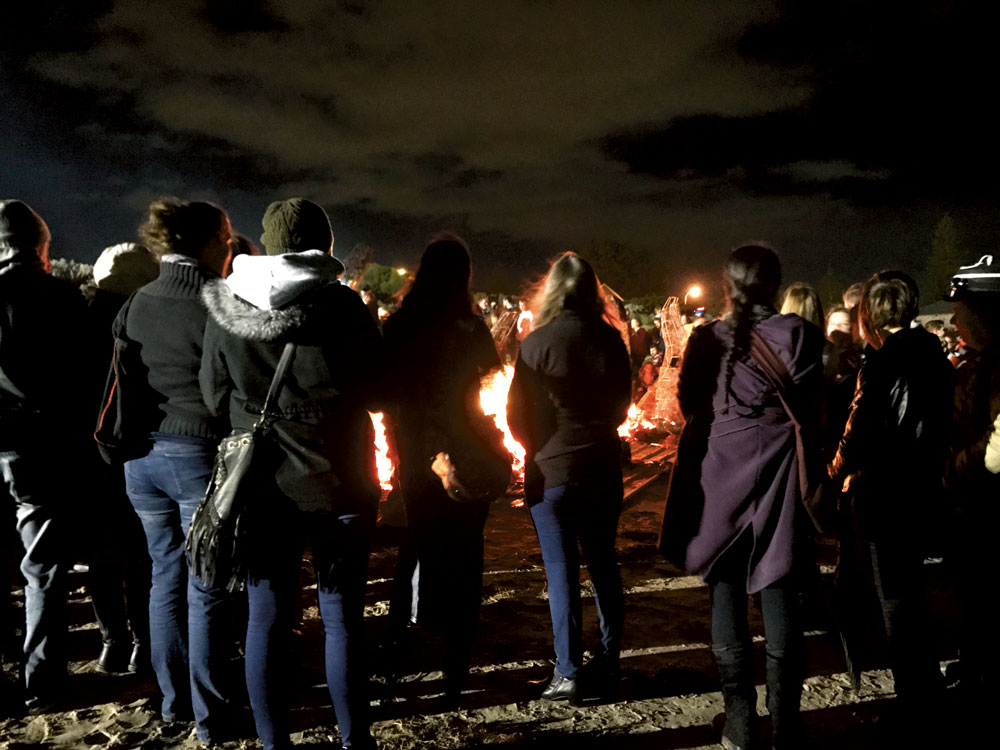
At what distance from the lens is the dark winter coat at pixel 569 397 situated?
346 cm

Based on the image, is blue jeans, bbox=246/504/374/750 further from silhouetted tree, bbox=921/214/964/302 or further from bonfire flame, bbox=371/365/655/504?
silhouetted tree, bbox=921/214/964/302

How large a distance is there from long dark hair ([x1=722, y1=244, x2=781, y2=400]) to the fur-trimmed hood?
178cm

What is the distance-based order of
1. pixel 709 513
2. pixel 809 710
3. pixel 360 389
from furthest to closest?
pixel 809 710
pixel 709 513
pixel 360 389

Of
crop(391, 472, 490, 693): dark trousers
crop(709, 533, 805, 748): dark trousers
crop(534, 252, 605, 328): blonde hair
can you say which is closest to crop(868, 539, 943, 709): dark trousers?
crop(709, 533, 805, 748): dark trousers

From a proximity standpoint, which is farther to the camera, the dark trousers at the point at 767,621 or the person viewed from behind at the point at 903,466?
the person viewed from behind at the point at 903,466

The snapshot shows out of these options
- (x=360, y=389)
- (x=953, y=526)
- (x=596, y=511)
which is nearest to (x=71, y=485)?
(x=360, y=389)

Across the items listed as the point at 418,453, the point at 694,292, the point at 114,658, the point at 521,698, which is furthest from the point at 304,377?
the point at 694,292

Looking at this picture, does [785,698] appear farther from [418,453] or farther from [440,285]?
[440,285]

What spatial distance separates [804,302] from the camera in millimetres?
5008

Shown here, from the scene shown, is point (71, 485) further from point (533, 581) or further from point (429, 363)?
point (533, 581)

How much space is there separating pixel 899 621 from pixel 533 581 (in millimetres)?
2711

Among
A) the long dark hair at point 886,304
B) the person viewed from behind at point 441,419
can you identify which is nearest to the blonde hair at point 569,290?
the person viewed from behind at point 441,419

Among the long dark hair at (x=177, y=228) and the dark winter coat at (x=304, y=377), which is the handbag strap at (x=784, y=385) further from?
the long dark hair at (x=177, y=228)

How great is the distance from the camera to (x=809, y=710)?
3.54 m
